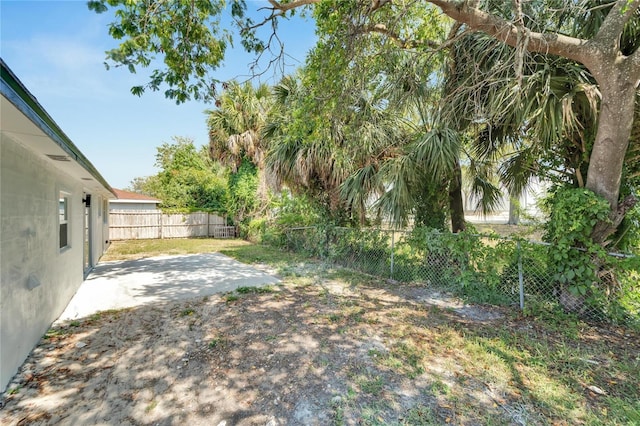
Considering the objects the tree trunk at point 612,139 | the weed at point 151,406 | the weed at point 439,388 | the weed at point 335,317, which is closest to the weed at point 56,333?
the weed at point 151,406

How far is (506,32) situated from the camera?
3326 mm

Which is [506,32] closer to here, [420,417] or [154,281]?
[420,417]

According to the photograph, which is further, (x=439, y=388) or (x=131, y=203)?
(x=131, y=203)

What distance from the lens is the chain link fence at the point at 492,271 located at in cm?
367

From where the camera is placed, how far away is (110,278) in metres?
6.70

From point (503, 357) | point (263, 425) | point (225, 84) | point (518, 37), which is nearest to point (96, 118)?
point (225, 84)

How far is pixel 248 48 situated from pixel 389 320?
513 centimetres

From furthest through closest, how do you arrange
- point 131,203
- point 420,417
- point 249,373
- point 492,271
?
1. point 131,203
2. point 492,271
3. point 249,373
4. point 420,417

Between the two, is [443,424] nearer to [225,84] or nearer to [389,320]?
[389,320]

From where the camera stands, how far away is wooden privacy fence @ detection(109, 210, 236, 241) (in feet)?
47.6

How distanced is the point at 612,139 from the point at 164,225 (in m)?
17.2

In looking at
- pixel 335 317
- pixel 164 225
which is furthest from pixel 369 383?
pixel 164 225

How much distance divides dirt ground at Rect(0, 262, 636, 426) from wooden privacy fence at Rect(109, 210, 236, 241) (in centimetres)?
1215

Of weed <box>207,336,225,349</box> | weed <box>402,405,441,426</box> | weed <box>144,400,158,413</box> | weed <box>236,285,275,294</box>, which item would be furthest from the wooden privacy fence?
weed <box>402,405,441,426</box>
